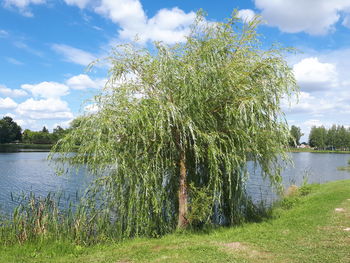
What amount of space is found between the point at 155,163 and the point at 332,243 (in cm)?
441

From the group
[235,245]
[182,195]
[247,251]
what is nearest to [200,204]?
[182,195]

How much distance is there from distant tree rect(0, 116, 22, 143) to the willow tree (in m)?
96.2

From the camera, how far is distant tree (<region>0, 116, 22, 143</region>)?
92281 millimetres

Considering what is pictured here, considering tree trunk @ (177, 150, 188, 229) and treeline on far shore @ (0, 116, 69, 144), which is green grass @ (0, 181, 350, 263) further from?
treeline on far shore @ (0, 116, 69, 144)

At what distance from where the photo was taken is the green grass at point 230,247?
5895 mm

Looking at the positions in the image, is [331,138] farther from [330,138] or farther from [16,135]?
[16,135]

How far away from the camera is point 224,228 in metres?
8.67

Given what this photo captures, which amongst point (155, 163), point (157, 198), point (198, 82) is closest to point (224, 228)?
point (157, 198)

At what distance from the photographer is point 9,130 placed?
309ft

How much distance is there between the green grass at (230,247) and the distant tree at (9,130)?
318 feet

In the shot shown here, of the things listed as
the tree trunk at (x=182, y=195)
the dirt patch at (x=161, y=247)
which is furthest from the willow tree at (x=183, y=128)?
the dirt patch at (x=161, y=247)

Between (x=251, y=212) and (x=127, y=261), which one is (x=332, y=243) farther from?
(x=127, y=261)

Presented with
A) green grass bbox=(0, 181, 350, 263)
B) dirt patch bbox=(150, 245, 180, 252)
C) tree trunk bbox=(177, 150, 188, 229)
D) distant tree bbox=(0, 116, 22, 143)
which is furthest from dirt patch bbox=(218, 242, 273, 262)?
distant tree bbox=(0, 116, 22, 143)

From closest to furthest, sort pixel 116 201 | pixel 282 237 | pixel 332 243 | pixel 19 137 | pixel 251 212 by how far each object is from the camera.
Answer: pixel 332 243 < pixel 282 237 < pixel 116 201 < pixel 251 212 < pixel 19 137
